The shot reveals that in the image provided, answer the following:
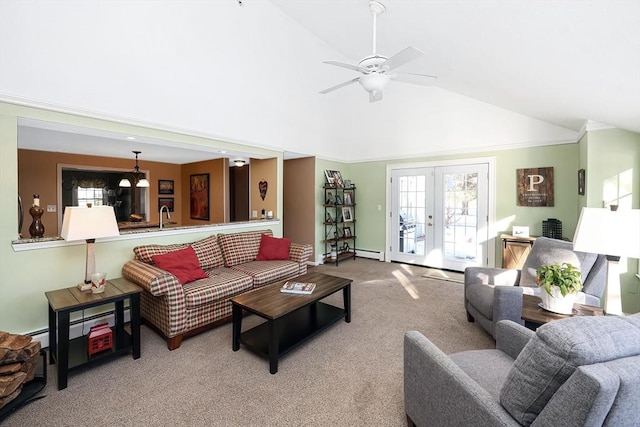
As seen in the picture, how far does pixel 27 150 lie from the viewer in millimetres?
5379

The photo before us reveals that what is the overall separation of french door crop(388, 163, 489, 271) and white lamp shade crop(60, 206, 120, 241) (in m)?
4.93

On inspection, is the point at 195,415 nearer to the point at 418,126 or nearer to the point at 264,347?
the point at 264,347

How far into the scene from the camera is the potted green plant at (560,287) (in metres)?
2.05

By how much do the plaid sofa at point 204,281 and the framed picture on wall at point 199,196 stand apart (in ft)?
10.9

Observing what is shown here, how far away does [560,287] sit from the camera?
2059 mm

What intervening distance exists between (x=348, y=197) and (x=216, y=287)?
13.1 ft

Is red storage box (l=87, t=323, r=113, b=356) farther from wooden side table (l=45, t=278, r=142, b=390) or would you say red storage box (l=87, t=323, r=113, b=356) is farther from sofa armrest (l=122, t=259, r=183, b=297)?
sofa armrest (l=122, t=259, r=183, b=297)

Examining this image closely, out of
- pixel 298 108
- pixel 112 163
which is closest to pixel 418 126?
pixel 298 108

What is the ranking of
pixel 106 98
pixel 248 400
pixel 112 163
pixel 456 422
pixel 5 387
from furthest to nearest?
pixel 112 163 → pixel 106 98 → pixel 248 400 → pixel 5 387 → pixel 456 422

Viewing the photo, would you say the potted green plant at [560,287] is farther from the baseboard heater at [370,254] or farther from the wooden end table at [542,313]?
the baseboard heater at [370,254]

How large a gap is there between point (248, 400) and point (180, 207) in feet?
22.0

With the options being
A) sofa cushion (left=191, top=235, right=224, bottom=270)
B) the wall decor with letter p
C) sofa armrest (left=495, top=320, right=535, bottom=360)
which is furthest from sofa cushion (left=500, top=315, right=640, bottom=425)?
the wall decor with letter p

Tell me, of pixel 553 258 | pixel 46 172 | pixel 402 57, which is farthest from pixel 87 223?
pixel 46 172

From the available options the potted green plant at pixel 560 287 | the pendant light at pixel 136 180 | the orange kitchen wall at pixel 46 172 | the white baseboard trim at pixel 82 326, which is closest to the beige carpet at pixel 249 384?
the white baseboard trim at pixel 82 326
